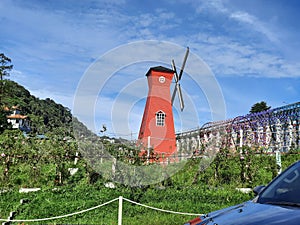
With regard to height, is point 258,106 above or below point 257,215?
above

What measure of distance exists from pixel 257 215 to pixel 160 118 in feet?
55.9

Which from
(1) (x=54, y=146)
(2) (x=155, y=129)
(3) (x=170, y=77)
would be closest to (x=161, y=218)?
(1) (x=54, y=146)

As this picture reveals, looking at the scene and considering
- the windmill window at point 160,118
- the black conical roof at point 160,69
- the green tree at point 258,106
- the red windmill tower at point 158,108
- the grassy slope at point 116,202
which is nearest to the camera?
the grassy slope at point 116,202

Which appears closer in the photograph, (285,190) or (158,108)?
→ (285,190)

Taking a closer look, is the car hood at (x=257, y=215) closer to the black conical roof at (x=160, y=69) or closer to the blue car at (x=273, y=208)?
the blue car at (x=273, y=208)

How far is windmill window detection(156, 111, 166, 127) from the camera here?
19.1m

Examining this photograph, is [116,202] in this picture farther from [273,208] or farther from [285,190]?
[273,208]

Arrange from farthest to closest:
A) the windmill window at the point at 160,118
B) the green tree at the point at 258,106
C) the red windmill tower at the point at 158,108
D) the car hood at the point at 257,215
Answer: the green tree at the point at 258,106, the windmill window at the point at 160,118, the red windmill tower at the point at 158,108, the car hood at the point at 257,215

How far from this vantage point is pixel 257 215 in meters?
A: 2.32

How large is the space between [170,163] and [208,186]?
1844 mm

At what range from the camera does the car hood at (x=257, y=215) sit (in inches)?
82.8

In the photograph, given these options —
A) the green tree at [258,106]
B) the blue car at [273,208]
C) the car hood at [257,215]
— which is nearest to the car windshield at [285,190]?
the blue car at [273,208]

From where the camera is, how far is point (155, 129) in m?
Result: 18.6

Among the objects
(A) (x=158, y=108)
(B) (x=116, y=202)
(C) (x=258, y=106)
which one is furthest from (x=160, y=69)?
(C) (x=258, y=106)
